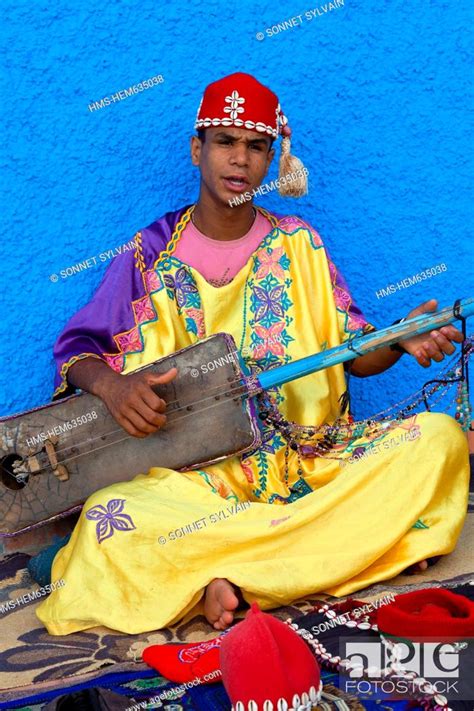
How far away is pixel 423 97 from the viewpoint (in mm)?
4441

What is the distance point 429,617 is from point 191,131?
8.20 feet

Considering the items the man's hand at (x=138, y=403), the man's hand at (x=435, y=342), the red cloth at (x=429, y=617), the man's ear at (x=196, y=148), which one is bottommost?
the red cloth at (x=429, y=617)

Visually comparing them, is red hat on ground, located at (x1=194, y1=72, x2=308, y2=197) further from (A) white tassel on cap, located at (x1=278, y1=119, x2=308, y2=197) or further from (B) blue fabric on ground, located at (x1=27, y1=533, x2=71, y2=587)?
(B) blue fabric on ground, located at (x1=27, y1=533, x2=71, y2=587)

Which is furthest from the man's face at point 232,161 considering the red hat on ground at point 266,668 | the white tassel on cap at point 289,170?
the red hat on ground at point 266,668

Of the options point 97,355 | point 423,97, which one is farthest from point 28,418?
point 423,97

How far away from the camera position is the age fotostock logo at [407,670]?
237cm

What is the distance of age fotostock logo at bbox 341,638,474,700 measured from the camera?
237 cm

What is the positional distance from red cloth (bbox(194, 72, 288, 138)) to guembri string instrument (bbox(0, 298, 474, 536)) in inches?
32.5

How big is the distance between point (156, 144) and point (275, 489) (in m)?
1.62

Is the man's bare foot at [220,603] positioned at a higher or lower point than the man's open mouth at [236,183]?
lower

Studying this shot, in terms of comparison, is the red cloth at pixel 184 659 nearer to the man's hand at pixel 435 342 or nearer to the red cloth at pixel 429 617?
the red cloth at pixel 429 617

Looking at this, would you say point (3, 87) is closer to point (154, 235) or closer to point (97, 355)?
point (154, 235)

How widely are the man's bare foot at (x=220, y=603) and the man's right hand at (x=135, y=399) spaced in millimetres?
577

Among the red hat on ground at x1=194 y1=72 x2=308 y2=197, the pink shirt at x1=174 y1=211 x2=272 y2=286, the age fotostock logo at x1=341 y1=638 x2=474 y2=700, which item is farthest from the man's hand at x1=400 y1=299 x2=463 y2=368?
the age fotostock logo at x1=341 y1=638 x2=474 y2=700
